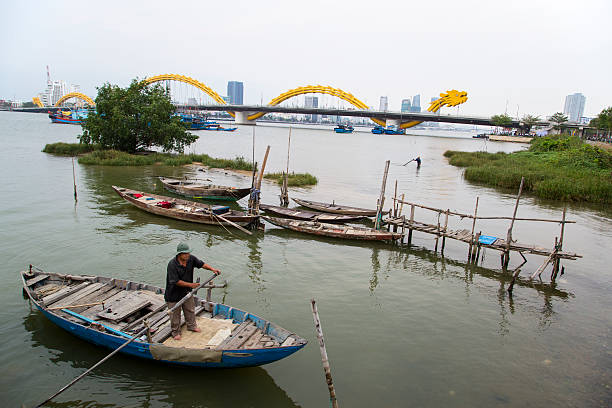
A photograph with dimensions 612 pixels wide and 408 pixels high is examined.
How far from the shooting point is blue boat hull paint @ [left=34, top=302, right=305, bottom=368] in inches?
268

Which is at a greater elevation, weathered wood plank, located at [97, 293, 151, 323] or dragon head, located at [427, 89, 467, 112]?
dragon head, located at [427, 89, 467, 112]

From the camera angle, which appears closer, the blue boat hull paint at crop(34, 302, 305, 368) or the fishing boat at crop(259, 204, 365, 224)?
the blue boat hull paint at crop(34, 302, 305, 368)

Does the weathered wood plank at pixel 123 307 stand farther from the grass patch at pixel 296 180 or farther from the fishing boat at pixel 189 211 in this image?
the grass patch at pixel 296 180

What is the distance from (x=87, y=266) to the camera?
41.1 ft

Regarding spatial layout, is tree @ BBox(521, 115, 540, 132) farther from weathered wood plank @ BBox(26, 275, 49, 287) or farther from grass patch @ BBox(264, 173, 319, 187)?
weathered wood plank @ BBox(26, 275, 49, 287)

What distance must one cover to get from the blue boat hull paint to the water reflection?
36 cm

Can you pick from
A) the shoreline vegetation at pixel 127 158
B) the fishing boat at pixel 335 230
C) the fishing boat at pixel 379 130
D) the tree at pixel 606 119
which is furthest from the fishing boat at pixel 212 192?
the fishing boat at pixel 379 130

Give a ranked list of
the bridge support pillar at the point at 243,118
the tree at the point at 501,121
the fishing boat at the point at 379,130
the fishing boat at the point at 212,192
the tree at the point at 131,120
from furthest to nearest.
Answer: the bridge support pillar at the point at 243,118 < the fishing boat at the point at 379,130 < the tree at the point at 501,121 < the tree at the point at 131,120 < the fishing boat at the point at 212,192

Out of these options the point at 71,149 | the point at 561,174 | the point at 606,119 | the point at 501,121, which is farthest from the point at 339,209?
the point at 501,121

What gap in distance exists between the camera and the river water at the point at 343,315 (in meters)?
7.37

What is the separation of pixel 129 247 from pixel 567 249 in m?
18.0

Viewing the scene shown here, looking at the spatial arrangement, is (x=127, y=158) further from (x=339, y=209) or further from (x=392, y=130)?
(x=392, y=130)

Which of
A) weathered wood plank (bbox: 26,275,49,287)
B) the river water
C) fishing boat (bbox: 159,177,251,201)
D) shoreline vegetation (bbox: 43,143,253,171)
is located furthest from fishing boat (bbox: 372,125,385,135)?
weathered wood plank (bbox: 26,275,49,287)

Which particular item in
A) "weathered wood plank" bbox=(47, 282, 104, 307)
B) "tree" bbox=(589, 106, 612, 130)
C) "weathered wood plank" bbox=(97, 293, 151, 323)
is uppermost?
"tree" bbox=(589, 106, 612, 130)
